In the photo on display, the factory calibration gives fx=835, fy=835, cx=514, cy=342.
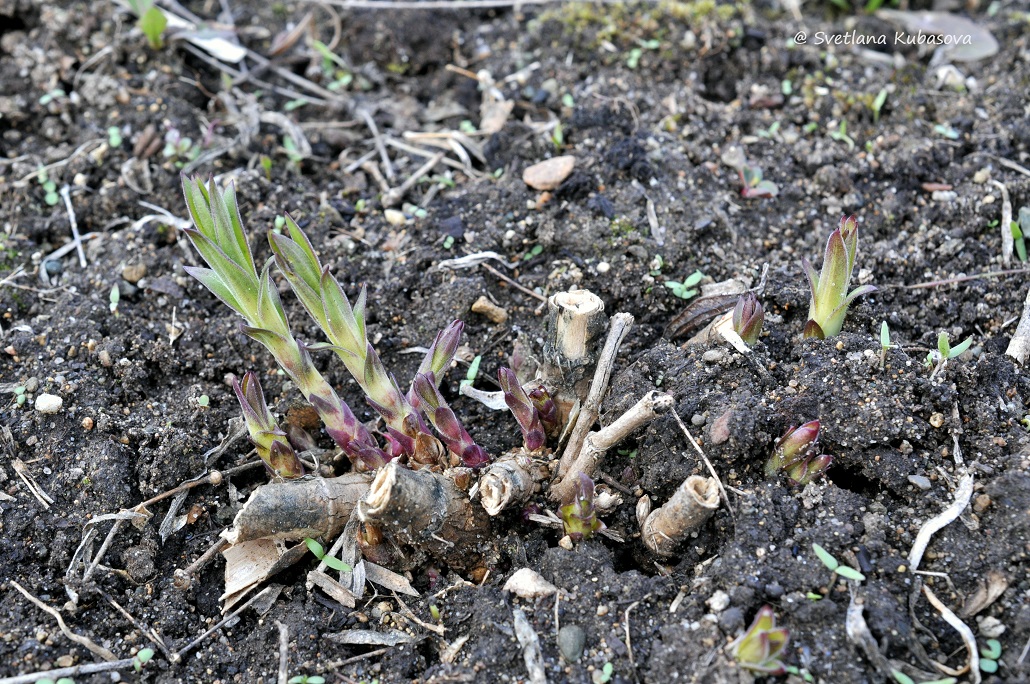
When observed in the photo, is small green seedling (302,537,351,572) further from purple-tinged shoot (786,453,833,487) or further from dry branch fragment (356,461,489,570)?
purple-tinged shoot (786,453,833,487)

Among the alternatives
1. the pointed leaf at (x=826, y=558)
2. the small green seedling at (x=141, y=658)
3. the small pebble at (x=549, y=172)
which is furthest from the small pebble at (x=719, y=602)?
the small pebble at (x=549, y=172)

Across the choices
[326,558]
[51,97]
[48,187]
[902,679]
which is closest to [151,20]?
[51,97]

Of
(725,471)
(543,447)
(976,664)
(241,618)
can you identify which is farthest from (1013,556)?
(241,618)

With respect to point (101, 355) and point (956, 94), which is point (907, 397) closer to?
point (956, 94)

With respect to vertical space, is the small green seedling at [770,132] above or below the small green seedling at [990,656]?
above

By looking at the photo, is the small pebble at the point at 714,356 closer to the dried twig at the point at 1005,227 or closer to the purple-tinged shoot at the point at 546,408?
the purple-tinged shoot at the point at 546,408

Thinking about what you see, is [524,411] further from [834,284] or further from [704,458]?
[834,284]

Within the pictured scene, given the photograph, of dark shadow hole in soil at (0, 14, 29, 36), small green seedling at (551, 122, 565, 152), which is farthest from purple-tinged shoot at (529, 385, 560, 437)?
dark shadow hole in soil at (0, 14, 29, 36)
